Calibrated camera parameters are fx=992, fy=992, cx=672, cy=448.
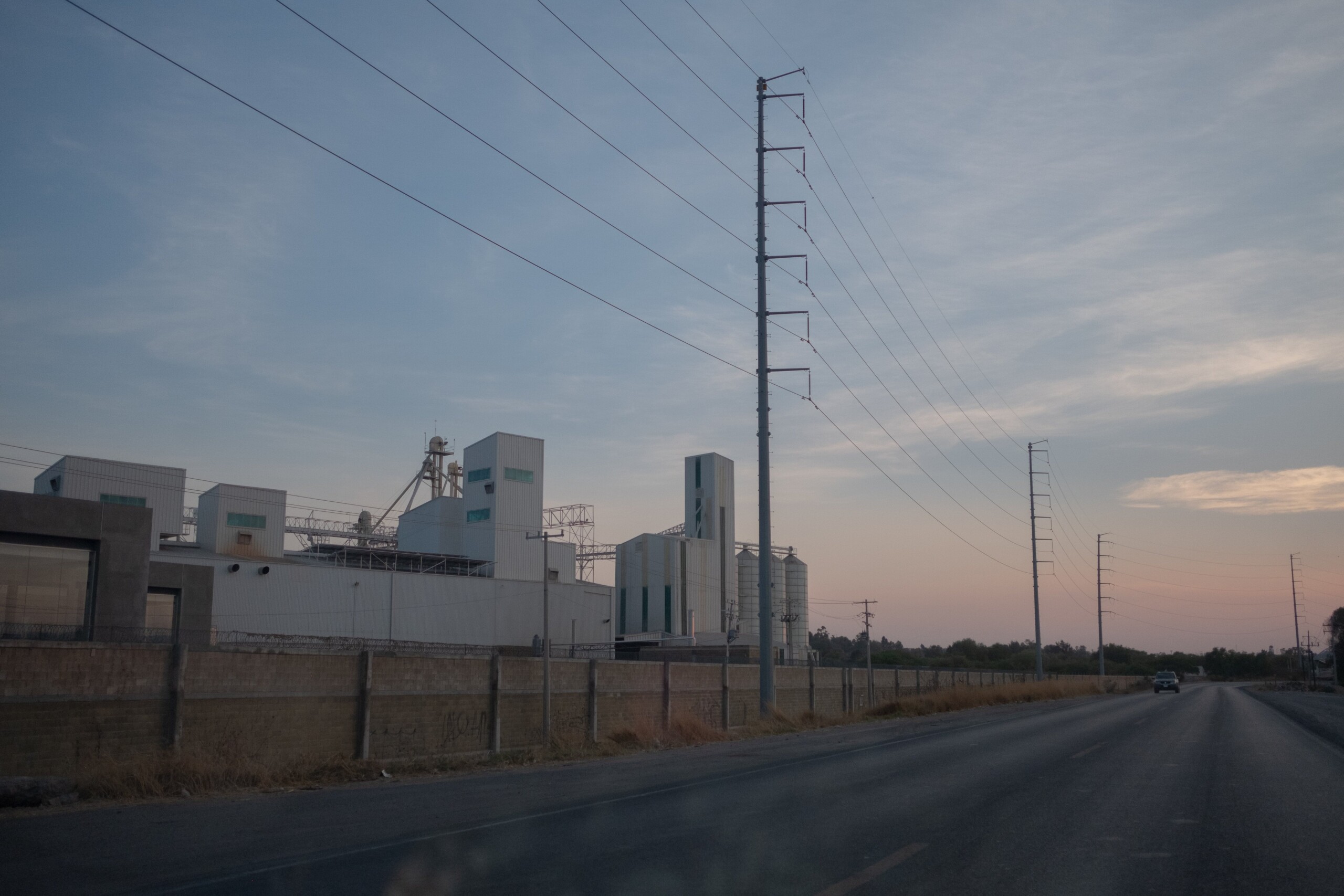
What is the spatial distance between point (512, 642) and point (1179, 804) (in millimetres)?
53788

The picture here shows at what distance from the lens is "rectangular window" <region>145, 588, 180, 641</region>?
143 ft

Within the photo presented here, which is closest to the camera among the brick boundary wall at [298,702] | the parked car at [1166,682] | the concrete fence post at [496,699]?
the brick boundary wall at [298,702]

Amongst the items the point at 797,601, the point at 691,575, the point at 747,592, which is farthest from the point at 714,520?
the point at 797,601

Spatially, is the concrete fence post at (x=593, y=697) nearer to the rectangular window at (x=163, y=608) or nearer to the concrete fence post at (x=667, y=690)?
the concrete fence post at (x=667, y=690)

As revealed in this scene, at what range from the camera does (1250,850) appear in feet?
29.0

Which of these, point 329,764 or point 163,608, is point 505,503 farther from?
point 329,764

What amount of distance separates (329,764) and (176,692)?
3.22 meters

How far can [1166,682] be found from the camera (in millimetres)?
78562

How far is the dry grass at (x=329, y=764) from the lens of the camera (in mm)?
15719

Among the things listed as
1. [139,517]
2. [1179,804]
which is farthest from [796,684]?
[1179,804]

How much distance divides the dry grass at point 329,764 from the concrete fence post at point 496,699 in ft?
4.14

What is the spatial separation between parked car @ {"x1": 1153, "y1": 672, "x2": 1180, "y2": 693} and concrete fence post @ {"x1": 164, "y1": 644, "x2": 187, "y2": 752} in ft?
244

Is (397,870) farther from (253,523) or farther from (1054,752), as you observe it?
(253,523)

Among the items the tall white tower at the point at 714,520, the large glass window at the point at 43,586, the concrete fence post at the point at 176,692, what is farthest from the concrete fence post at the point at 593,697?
the tall white tower at the point at 714,520
